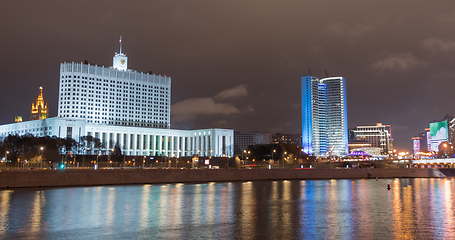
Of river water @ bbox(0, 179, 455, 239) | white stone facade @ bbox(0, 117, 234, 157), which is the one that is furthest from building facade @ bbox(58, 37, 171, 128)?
river water @ bbox(0, 179, 455, 239)

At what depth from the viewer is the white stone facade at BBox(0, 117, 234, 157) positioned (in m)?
158

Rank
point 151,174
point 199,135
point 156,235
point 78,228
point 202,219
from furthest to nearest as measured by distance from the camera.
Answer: point 199,135 < point 151,174 < point 202,219 < point 78,228 < point 156,235

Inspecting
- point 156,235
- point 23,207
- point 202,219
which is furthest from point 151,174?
point 156,235

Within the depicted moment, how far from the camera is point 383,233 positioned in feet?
66.2

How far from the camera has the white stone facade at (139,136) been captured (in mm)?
158125

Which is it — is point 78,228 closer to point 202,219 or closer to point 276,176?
point 202,219

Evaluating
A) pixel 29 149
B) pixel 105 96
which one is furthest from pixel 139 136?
pixel 29 149

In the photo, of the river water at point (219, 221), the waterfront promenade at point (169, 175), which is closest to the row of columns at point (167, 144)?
the waterfront promenade at point (169, 175)

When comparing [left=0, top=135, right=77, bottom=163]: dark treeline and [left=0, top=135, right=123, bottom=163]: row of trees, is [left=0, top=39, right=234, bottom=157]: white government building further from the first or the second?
[left=0, top=135, right=77, bottom=163]: dark treeline

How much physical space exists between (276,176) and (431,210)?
6158 cm

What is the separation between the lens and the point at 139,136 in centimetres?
17700

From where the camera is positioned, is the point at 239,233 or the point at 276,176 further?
the point at 276,176

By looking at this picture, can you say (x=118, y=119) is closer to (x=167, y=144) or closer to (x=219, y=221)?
(x=167, y=144)

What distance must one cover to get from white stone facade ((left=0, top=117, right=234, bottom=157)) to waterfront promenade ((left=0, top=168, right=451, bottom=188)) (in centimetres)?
7991
